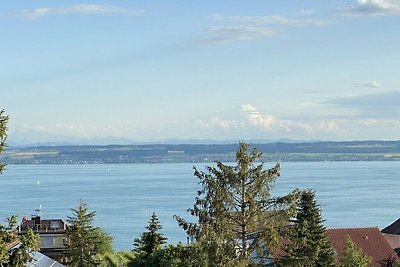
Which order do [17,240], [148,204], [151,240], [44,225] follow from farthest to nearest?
[148,204] → [44,225] → [151,240] → [17,240]

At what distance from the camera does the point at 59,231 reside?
160ft

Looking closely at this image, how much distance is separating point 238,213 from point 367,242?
27.9 meters

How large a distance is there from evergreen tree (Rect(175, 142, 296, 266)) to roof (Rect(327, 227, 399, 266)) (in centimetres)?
2536

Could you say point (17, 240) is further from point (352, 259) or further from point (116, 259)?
point (116, 259)

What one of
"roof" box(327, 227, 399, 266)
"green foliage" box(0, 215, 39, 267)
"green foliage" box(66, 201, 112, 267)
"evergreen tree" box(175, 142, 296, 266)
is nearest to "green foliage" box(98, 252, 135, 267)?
"roof" box(327, 227, 399, 266)

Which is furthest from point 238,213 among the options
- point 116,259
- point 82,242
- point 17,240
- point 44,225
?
point 116,259

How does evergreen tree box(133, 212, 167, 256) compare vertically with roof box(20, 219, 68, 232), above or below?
above

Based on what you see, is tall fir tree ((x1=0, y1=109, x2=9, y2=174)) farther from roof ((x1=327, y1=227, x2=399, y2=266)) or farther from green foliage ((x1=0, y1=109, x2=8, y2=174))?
roof ((x1=327, y1=227, x2=399, y2=266))

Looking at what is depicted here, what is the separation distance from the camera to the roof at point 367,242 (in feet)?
136

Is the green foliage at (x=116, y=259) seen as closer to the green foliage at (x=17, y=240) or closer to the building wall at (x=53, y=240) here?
the building wall at (x=53, y=240)

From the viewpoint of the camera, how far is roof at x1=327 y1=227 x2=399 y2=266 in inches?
1626

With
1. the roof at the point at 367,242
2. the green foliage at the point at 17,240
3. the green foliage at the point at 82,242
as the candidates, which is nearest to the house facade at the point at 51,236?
the green foliage at the point at 82,242

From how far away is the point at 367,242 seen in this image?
42.6m

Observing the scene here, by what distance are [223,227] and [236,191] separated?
33.2 inches
